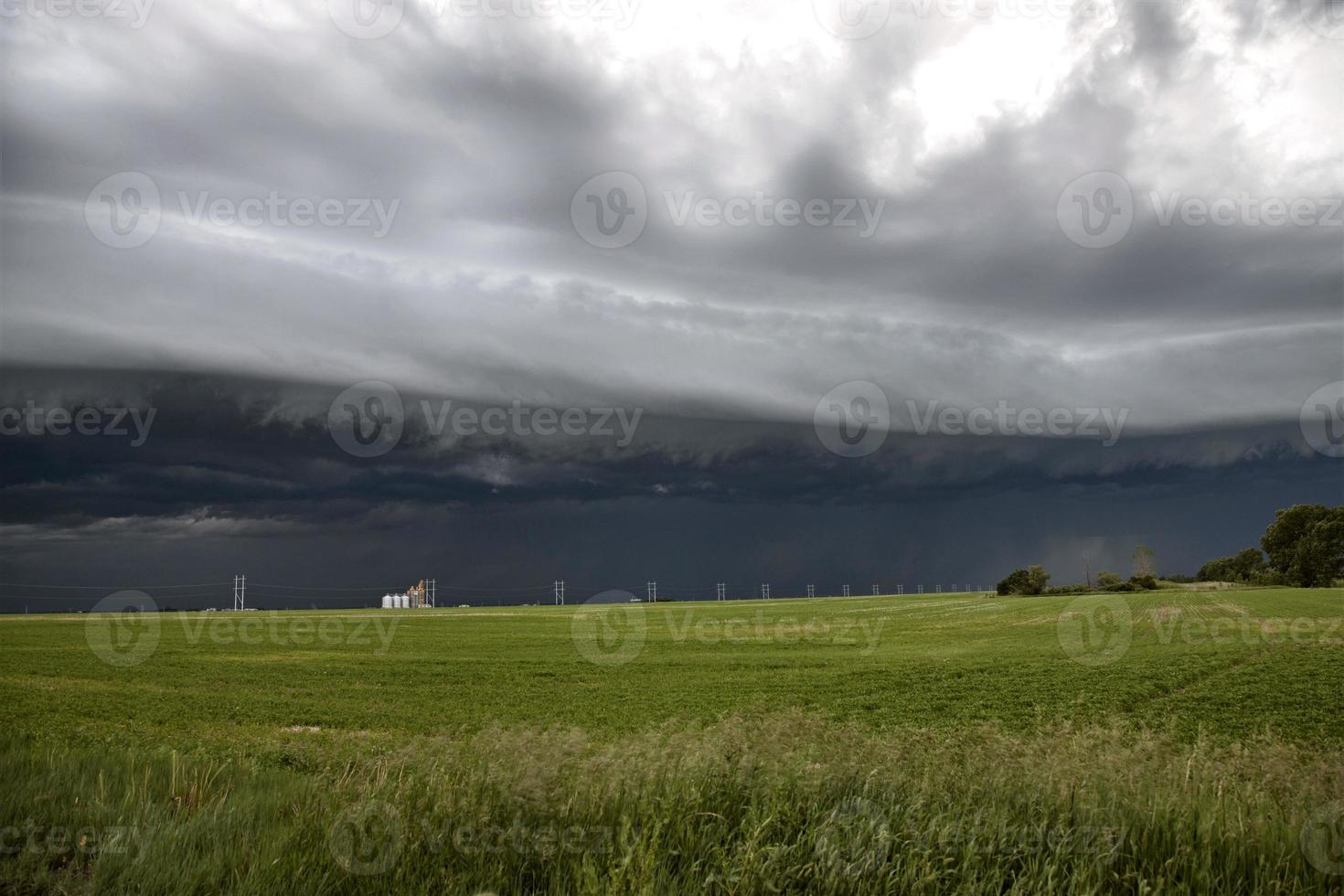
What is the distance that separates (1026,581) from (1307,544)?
42.4 metres

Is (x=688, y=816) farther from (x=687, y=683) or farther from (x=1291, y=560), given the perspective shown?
(x=1291, y=560)

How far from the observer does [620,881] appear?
5734 mm

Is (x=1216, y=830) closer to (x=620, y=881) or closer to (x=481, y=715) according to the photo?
(x=620, y=881)

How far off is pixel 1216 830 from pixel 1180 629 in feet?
191

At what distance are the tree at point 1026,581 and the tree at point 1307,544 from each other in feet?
124

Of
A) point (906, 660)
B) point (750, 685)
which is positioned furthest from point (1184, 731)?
point (906, 660)

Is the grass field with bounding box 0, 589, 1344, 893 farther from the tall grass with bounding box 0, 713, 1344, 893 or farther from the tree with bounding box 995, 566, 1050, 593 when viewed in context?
the tree with bounding box 995, 566, 1050, 593

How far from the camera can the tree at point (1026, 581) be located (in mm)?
138250

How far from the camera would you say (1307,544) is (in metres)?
127

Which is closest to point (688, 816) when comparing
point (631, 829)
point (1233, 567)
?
point (631, 829)

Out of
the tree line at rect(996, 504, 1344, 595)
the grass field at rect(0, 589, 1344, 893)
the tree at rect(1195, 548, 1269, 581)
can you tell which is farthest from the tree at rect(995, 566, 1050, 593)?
the grass field at rect(0, 589, 1344, 893)

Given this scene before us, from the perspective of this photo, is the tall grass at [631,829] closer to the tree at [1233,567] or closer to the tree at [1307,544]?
the tree at [1307,544]

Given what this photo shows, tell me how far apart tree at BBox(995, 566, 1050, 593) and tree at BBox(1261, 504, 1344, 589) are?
37647 mm

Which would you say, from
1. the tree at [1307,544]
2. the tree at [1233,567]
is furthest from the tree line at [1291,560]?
the tree at [1233,567]
